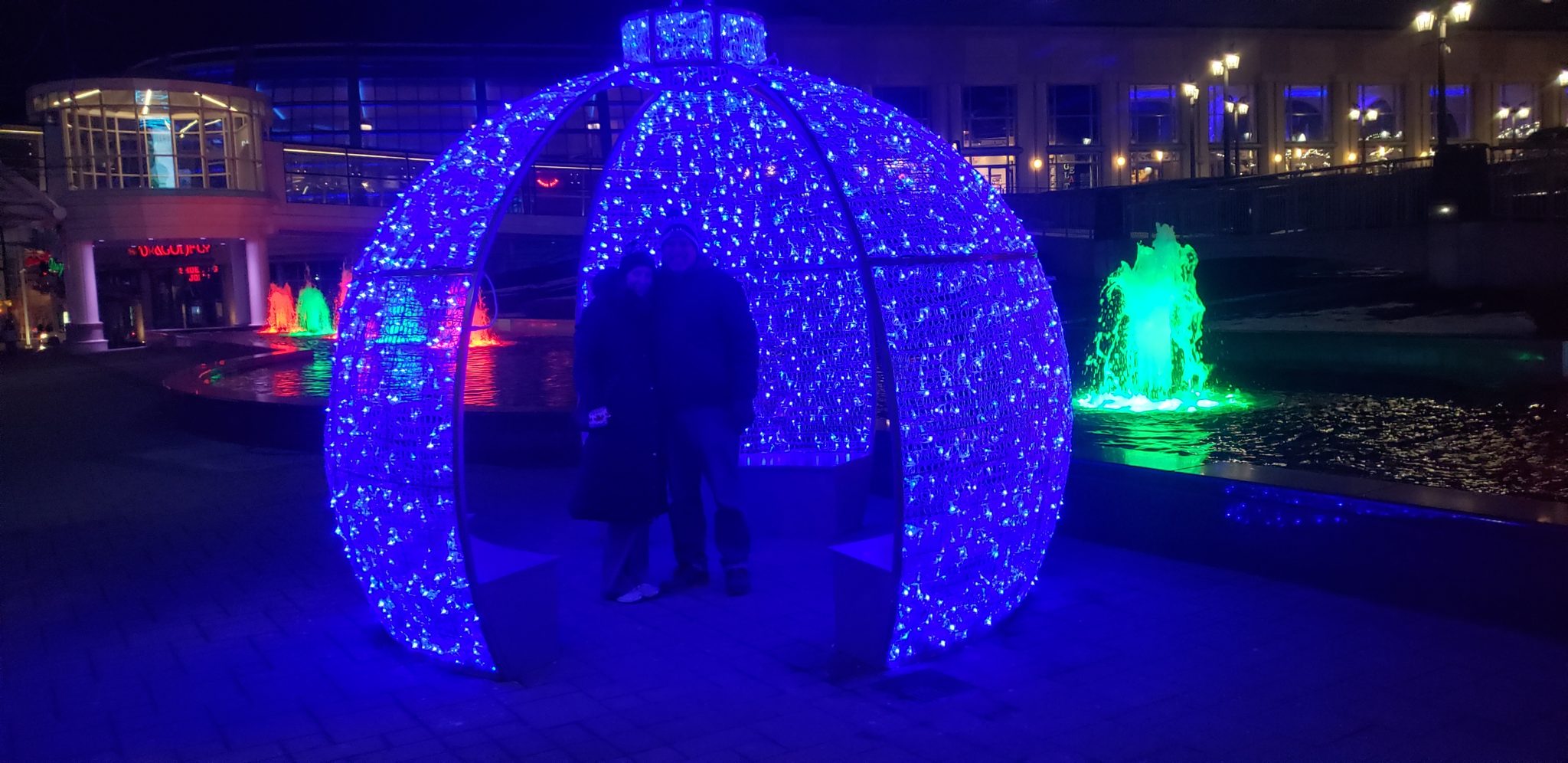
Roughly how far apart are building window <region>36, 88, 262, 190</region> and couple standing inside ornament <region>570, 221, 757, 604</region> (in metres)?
31.6

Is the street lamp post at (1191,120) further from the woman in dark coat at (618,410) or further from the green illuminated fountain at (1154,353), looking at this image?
the woman in dark coat at (618,410)

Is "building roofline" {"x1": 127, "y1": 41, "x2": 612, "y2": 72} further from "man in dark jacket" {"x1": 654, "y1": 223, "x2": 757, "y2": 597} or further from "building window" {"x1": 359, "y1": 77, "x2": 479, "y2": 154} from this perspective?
"man in dark jacket" {"x1": 654, "y1": 223, "x2": 757, "y2": 597}

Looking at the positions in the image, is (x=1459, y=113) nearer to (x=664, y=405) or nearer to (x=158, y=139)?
(x=158, y=139)

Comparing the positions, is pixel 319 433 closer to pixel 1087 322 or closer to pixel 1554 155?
pixel 1087 322

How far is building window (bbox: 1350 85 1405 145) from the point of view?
175 ft

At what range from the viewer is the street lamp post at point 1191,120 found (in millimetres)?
48716

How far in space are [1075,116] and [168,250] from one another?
3493cm

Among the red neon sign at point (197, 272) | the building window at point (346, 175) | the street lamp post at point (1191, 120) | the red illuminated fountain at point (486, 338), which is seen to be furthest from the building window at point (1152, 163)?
the red neon sign at point (197, 272)

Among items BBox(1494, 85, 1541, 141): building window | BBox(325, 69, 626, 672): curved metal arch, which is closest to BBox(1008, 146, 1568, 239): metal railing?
BBox(325, 69, 626, 672): curved metal arch

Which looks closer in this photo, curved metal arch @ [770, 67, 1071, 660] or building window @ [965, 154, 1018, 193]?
curved metal arch @ [770, 67, 1071, 660]

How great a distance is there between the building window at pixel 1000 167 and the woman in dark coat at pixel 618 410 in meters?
46.0

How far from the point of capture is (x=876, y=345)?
5.03 meters

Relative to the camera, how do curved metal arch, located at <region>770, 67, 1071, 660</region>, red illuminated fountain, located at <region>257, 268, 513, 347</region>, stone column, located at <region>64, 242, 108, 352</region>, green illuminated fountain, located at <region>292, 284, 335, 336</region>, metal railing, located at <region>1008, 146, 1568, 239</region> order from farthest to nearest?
green illuminated fountain, located at <region>292, 284, 335, 336</region> < red illuminated fountain, located at <region>257, 268, 513, 347</region> < stone column, located at <region>64, 242, 108, 352</region> < metal railing, located at <region>1008, 146, 1568, 239</region> < curved metal arch, located at <region>770, 67, 1071, 660</region>

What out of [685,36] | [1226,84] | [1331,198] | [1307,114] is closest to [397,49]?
[1226,84]
